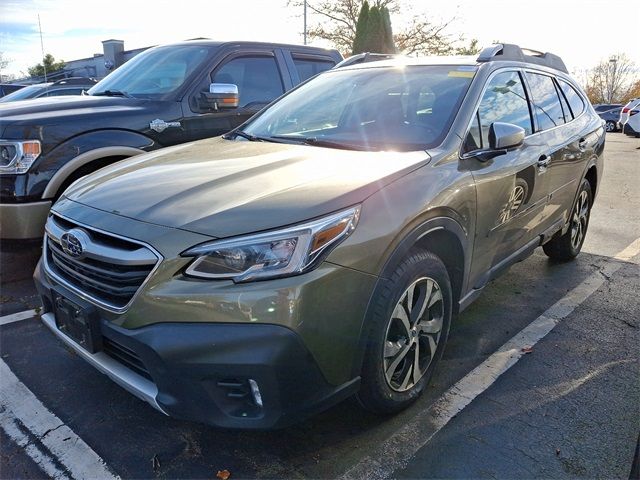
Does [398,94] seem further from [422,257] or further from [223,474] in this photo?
[223,474]

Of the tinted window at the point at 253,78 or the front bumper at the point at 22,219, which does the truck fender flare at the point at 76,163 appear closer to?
the front bumper at the point at 22,219

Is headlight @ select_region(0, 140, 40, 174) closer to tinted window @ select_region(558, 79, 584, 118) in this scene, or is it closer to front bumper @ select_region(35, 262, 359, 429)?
front bumper @ select_region(35, 262, 359, 429)

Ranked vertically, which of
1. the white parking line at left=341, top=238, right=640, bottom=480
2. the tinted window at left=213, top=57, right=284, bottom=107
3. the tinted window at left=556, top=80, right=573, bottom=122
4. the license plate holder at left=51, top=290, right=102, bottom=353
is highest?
the tinted window at left=213, top=57, right=284, bottom=107

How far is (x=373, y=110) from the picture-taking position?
124 inches

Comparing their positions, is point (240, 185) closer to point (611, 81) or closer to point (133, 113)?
point (133, 113)

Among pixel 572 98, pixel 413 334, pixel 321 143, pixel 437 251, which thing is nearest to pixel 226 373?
pixel 413 334

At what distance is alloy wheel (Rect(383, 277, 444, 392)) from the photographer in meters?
2.34

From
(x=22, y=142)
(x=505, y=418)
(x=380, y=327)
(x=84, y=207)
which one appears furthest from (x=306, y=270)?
(x=22, y=142)

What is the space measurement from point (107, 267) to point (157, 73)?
3265 millimetres

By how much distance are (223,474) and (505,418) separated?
1404mm

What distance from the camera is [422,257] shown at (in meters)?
2.38

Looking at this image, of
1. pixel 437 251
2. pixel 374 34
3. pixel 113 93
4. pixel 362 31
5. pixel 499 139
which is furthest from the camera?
pixel 362 31

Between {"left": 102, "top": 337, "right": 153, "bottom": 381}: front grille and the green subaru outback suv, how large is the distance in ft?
0.04

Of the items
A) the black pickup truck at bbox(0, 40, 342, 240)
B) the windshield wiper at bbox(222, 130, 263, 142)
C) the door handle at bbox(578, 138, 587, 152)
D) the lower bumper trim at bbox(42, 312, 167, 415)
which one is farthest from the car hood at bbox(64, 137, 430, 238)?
the door handle at bbox(578, 138, 587, 152)
